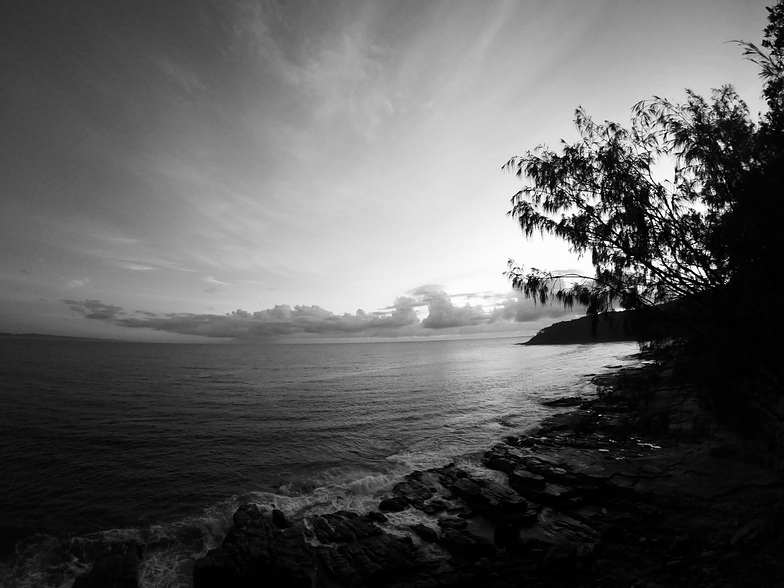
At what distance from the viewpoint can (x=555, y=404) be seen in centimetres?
4116

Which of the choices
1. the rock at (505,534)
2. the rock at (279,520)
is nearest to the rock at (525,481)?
the rock at (505,534)

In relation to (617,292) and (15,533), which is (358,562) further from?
(15,533)

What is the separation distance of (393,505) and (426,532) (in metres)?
3.04

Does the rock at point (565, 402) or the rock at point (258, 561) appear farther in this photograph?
the rock at point (565, 402)

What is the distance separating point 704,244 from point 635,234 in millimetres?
1672

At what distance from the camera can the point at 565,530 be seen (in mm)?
14086

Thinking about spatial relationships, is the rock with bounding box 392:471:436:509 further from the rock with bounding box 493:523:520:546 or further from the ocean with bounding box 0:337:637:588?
the rock with bounding box 493:523:520:546

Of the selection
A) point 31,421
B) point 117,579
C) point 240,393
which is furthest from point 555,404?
point 31,421

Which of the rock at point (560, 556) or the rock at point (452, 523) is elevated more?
the rock at point (560, 556)

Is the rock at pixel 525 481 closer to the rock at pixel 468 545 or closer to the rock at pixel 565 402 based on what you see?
the rock at pixel 468 545

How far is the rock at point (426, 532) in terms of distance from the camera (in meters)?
14.2

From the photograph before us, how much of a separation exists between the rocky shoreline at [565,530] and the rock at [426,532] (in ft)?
0.20

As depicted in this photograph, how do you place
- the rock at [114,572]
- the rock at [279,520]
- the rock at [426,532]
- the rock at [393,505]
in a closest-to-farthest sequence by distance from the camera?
the rock at [114,572], the rock at [426,532], the rock at [279,520], the rock at [393,505]

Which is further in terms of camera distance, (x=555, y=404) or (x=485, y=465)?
(x=555, y=404)
